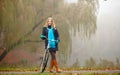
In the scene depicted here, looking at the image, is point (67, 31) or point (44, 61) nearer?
point (44, 61)

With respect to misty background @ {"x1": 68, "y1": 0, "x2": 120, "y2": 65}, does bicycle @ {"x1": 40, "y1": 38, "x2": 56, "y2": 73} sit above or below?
below

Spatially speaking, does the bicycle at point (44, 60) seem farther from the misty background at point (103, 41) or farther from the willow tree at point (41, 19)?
the misty background at point (103, 41)

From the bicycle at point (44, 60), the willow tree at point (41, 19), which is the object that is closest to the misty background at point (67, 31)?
the willow tree at point (41, 19)

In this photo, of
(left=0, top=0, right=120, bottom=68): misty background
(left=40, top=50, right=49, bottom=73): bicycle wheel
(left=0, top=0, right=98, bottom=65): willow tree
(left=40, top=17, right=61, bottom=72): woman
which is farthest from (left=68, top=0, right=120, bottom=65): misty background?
(left=40, top=50, right=49, bottom=73): bicycle wheel

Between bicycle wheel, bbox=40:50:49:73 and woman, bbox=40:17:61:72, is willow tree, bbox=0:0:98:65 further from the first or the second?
bicycle wheel, bbox=40:50:49:73

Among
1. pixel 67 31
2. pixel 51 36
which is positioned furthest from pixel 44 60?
pixel 67 31

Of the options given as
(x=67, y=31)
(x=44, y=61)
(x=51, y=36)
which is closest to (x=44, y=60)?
(x=44, y=61)

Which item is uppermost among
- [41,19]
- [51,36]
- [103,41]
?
[41,19]

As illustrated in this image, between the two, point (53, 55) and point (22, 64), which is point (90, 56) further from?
point (22, 64)

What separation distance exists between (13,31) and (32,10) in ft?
1.91

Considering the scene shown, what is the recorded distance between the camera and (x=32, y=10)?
6.71 m

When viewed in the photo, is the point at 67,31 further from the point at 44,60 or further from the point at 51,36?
the point at 44,60

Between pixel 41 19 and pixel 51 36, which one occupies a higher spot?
pixel 41 19

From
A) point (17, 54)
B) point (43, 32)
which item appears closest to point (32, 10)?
point (43, 32)
